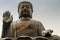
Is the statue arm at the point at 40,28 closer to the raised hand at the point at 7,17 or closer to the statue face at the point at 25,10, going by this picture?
the statue face at the point at 25,10

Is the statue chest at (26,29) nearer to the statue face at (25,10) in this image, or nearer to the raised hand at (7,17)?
the statue face at (25,10)

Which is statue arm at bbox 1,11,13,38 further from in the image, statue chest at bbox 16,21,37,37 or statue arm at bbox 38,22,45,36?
statue arm at bbox 38,22,45,36

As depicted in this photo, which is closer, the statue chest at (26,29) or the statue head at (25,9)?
the statue chest at (26,29)

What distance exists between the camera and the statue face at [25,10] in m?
10.7

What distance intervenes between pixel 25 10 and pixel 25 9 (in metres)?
0.05

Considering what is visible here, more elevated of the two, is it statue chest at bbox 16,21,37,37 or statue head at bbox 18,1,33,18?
statue head at bbox 18,1,33,18

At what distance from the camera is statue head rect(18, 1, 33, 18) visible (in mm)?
10656

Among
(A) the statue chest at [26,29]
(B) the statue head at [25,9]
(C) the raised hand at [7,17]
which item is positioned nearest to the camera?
(C) the raised hand at [7,17]

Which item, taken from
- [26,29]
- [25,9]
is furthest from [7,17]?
[25,9]

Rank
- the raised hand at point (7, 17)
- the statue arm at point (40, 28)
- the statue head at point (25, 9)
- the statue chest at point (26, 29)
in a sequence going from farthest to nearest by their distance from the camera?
the statue head at point (25, 9) → the statue arm at point (40, 28) → the statue chest at point (26, 29) → the raised hand at point (7, 17)

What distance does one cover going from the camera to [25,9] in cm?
1062

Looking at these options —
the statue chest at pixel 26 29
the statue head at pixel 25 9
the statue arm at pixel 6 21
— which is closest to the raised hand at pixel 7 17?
the statue arm at pixel 6 21

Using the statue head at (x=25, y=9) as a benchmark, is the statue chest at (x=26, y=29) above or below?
below

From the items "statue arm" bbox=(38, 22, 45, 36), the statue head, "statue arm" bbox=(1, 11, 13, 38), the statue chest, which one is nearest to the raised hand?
"statue arm" bbox=(1, 11, 13, 38)
